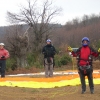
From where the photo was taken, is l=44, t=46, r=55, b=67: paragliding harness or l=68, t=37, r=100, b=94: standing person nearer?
l=68, t=37, r=100, b=94: standing person

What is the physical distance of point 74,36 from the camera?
62.8 meters

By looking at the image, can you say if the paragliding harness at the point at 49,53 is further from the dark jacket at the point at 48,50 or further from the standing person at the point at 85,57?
the standing person at the point at 85,57

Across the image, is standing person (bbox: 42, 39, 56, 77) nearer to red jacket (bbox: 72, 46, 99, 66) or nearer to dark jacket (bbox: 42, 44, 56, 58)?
dark jacket (bbox: 42, 44, 56, 58)

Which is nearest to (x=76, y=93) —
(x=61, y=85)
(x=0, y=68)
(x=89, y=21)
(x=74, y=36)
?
(x=61, y=85)

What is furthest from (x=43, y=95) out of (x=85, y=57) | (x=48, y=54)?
(x=48, y=54)

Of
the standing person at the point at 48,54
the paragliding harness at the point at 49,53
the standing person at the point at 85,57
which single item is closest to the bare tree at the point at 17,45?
the standing person at the point at 48,54

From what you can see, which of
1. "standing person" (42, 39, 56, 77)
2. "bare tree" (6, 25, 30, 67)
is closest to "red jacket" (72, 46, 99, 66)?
"standing person" (42, 39, 56, 77)

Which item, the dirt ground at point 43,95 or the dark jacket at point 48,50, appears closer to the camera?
the dirt ground at point 43,95

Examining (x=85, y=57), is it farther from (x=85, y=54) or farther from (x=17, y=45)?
(x=17, y=45)

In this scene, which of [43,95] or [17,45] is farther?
[17,45]

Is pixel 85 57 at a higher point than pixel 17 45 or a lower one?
lower

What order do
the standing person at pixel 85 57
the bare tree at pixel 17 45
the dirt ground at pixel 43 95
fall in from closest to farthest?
the dirt ground at pixel 43 95 < the standing person at pixel 85 57 < the bare tree at pixel 17 45

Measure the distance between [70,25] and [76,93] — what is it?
64.6 m

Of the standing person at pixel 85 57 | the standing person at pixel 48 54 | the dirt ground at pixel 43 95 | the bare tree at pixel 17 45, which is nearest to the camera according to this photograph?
the dirt ground at pixel 43 95
